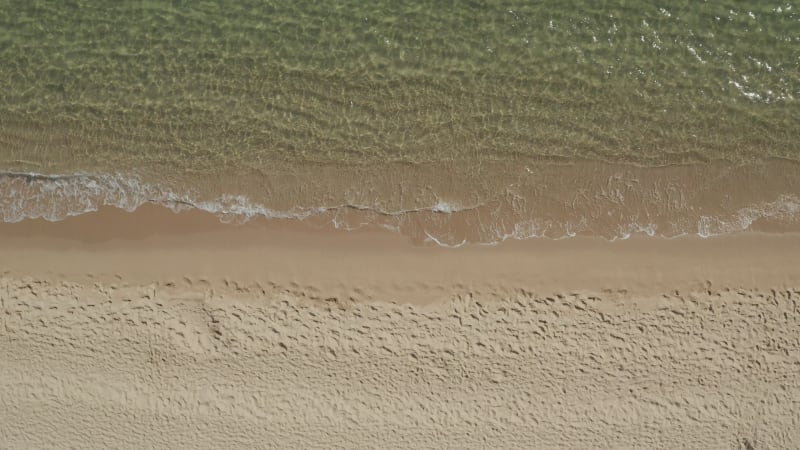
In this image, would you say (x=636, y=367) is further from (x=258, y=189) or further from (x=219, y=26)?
(x=219, y=26)

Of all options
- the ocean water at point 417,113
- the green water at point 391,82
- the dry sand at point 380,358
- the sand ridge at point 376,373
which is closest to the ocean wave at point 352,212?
the ocean water at point 417,113

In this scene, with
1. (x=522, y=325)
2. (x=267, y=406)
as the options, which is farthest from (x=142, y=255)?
(x=522, y=325)

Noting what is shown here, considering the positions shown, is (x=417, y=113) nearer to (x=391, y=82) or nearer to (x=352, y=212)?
(x=391, y=82)

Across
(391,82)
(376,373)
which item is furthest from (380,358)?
(391,82)

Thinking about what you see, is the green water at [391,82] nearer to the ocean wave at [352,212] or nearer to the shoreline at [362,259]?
the ocean wave at [352,212]

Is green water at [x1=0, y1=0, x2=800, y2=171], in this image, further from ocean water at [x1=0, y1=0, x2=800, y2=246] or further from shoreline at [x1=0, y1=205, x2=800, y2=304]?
shoreline at [x1=0, y1=205, x2=800, y2=304]

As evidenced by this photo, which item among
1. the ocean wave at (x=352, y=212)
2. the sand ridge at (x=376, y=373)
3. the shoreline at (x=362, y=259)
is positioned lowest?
the sand ridge at (x=376, y=373)

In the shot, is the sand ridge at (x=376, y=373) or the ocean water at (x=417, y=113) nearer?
the sand ridge at (x=376, y=373)
